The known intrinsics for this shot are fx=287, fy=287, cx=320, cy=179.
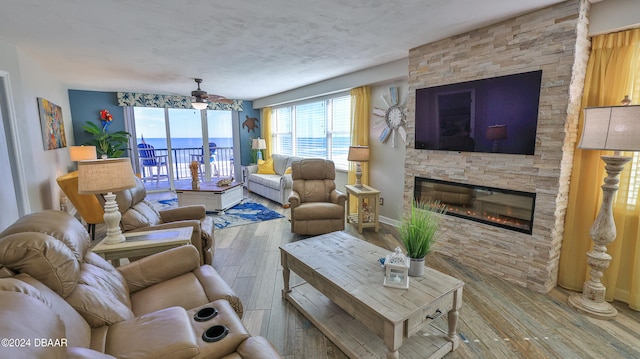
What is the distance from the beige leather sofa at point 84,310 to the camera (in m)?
0.87

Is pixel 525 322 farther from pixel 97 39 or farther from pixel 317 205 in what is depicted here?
pixel 97 39

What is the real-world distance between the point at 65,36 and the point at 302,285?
3.32m

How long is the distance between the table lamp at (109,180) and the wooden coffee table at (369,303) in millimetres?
1295

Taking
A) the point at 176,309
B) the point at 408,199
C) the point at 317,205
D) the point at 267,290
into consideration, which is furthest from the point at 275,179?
the point at 176,309

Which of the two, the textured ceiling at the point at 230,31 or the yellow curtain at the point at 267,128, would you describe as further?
the yellow curtain at the point at 267,128

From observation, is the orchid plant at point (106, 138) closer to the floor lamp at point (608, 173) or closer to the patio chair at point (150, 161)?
the patio chair at point (150, 161)

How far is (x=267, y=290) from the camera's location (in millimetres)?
2582

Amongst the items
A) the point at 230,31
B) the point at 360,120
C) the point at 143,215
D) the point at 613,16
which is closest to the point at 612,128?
the point at 613,16

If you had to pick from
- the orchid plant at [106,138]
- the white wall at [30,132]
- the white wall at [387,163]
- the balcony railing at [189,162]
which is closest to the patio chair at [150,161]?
the balcony railing at [189,162]

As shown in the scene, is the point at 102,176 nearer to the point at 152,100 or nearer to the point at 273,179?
the point at 273,179

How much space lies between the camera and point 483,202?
9.73 ft

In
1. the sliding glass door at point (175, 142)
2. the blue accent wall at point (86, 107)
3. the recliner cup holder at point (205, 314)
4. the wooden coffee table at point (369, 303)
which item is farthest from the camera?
the sliding glass door at point (175, 142)

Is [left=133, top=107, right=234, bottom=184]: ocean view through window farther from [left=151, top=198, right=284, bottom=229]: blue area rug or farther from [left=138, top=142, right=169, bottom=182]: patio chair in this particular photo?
[left=151, top=198, right=284, bottom=229]: blue area rug

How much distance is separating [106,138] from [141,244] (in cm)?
480
